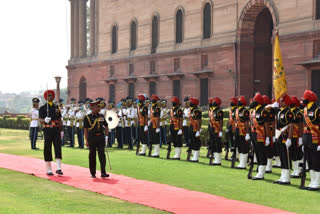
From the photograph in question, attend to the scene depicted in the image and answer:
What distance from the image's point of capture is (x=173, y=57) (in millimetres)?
42438

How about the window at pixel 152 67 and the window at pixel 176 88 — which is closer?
the window at pixel 176 88

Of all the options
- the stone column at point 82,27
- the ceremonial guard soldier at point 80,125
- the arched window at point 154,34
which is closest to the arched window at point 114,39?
the arched window at point 154,34

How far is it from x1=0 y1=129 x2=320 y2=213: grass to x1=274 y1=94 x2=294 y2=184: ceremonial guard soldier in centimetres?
32

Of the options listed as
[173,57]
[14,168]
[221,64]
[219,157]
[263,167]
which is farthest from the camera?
[173,57]

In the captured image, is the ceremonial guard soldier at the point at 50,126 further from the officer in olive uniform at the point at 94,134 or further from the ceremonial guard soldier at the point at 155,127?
the ceremonial guard soldier at the point at 155,127

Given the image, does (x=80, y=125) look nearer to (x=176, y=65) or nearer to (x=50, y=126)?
(x=50, y=126)

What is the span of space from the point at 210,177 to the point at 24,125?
34.6 meters

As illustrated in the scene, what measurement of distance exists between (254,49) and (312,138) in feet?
84.0

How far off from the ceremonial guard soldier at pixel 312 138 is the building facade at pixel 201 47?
18256 mm

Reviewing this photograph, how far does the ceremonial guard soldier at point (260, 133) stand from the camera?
529 inches

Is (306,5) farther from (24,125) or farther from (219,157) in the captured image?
(24,125)

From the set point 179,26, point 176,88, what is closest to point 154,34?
point 179,26

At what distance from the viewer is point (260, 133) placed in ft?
44.7

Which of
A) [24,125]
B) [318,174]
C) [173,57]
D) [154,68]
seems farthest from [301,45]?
[24,125]
